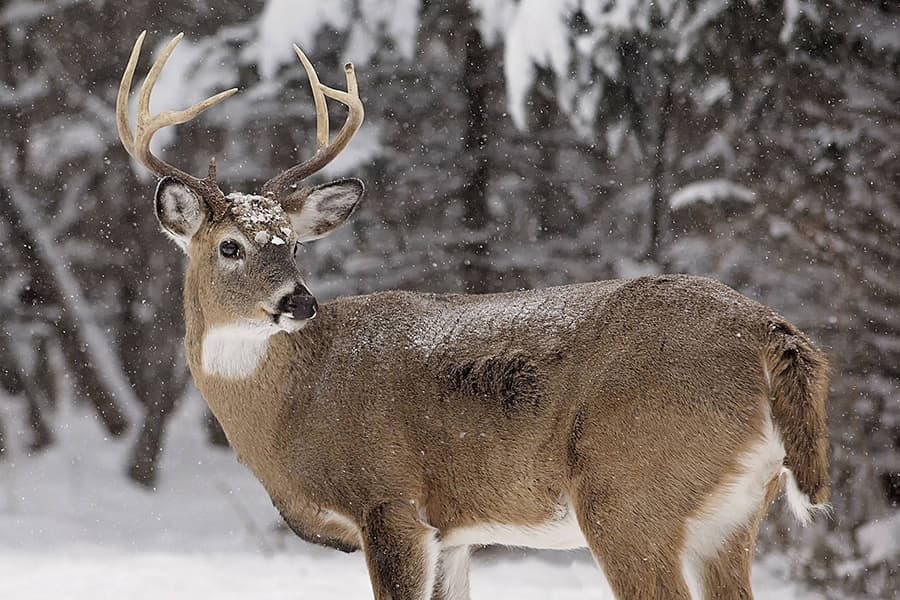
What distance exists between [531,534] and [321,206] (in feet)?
5.88

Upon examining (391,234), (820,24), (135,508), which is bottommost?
(135,508)

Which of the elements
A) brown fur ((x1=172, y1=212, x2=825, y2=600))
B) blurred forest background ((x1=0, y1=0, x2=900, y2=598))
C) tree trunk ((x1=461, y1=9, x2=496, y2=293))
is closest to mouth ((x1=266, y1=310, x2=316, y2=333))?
brown fur ((x1=172, y1=212, x2=825, y2=600))

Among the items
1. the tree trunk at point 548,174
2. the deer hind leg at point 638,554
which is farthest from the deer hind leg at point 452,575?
the tree trunk at point 548,174

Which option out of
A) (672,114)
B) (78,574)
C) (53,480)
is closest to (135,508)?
(53,480)

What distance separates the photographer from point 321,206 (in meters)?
5.70

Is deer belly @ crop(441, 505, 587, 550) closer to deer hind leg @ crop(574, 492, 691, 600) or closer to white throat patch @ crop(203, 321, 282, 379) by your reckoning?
deer hind leg @ crop(574, 492, 691, 600)

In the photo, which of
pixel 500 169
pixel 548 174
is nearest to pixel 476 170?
pixel 500 169

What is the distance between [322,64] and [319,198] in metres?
3.44

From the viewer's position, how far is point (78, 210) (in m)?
11.8

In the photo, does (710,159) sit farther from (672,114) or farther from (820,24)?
(820,24)

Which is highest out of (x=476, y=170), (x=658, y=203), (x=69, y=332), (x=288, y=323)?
(x=288, y=323)

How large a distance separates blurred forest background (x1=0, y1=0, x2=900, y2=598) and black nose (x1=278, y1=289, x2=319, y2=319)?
3.08 meters

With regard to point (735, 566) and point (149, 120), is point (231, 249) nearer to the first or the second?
point (149, 120)

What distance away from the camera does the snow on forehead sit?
517 centimetres
